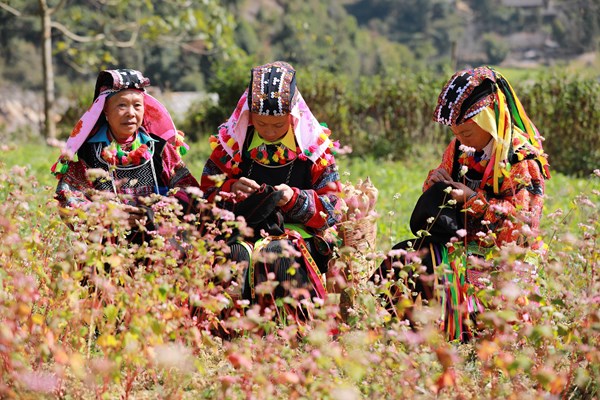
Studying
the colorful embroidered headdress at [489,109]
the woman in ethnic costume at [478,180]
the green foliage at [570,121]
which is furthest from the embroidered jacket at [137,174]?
the green foliage at [570,121]

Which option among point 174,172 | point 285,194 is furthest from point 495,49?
point 285,194

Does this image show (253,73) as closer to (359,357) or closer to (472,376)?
(472,376)

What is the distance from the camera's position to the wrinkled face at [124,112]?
4055 millimetres

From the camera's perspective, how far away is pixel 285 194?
13.1 ft

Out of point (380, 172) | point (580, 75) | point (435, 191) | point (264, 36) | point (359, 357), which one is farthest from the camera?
point (264, 36)

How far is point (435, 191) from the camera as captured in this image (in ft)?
13.2

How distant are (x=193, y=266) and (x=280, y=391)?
1.97 feet

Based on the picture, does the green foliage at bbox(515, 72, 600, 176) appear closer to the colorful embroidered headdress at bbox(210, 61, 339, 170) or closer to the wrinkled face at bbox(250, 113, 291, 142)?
the colorful embroidered headdress at bbox(210, 61, 339, 170)

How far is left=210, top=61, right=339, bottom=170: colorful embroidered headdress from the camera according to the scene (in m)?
3.95

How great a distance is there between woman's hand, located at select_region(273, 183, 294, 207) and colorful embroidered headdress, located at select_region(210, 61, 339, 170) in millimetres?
239

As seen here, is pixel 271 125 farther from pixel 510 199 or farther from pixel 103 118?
pixel 510 199

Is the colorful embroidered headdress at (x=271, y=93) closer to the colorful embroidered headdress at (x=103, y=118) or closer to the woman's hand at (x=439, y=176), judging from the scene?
the colorful embroidered headdress at (x=103, y=118)

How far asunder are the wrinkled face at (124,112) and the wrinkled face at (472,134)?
171 cm

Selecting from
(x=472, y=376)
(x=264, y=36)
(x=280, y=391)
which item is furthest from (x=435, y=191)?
(x=264, y=36)
